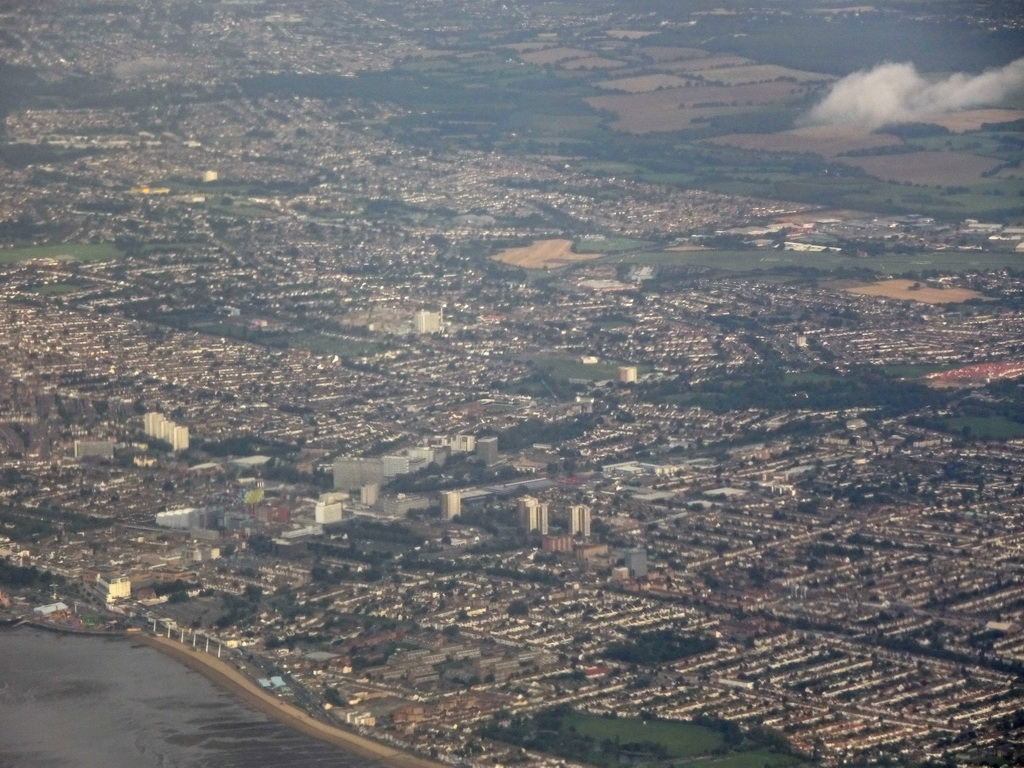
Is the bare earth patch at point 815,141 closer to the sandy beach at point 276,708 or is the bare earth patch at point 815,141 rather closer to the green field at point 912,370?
the green field at point 912,370

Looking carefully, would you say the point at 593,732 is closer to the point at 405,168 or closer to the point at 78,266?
the point at 78,266

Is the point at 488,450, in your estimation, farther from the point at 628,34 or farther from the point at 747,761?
the point at 628,34

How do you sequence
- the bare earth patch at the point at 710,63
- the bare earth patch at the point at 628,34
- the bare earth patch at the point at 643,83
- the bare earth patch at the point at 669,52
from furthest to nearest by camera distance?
the bare earth patch at the point at 628,34 → the bare earth patch at the point at 669,52 → the bare earth patch at the point at 710,63 → the bare earth patch at the point at 643,83

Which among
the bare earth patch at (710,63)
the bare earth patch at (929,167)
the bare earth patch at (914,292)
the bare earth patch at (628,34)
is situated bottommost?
the bare earth patch at (914,292)

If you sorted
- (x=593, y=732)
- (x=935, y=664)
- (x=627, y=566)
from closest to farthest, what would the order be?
(x=593, y=732) → (x=935, y=664) → (x=627, y=566)

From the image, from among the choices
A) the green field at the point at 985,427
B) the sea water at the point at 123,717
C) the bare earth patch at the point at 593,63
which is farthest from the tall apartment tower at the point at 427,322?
the bare earth patch at the point at 593,63

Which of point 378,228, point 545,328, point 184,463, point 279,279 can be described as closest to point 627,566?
point 184,463

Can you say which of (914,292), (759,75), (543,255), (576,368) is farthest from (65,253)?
(759,75)
